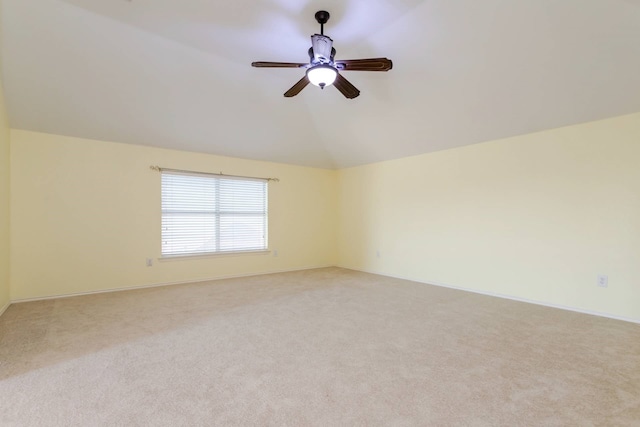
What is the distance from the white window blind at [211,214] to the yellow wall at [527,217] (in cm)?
230

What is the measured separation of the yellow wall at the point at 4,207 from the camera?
315 centimetres

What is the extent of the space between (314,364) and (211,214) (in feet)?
11.6

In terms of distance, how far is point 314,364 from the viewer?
6.83ft

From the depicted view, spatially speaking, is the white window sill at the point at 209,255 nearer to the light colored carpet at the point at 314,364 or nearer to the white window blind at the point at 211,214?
the white window blind at the point at 211,214

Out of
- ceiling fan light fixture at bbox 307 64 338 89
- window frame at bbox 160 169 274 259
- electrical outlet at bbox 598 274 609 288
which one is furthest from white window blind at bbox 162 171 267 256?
electrical outlet at bbox 598 274 609 288

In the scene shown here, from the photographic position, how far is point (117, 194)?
411cm

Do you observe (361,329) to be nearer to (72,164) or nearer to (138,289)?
(138,289)

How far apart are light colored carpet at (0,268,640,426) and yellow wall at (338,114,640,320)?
424 mm

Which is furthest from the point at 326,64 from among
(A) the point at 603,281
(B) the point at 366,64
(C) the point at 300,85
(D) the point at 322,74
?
(A) the point at 603,281

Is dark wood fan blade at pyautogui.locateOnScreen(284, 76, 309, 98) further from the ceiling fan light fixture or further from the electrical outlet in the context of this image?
the electrical outlet

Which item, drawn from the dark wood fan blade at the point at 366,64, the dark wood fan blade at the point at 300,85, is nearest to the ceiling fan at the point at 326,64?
the dark wood fan blade at the point at 366,64

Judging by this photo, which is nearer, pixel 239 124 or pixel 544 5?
pixel 544 5

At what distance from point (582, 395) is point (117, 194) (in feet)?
17.0

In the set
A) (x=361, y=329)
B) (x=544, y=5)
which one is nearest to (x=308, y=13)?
(x=544, y=5)
